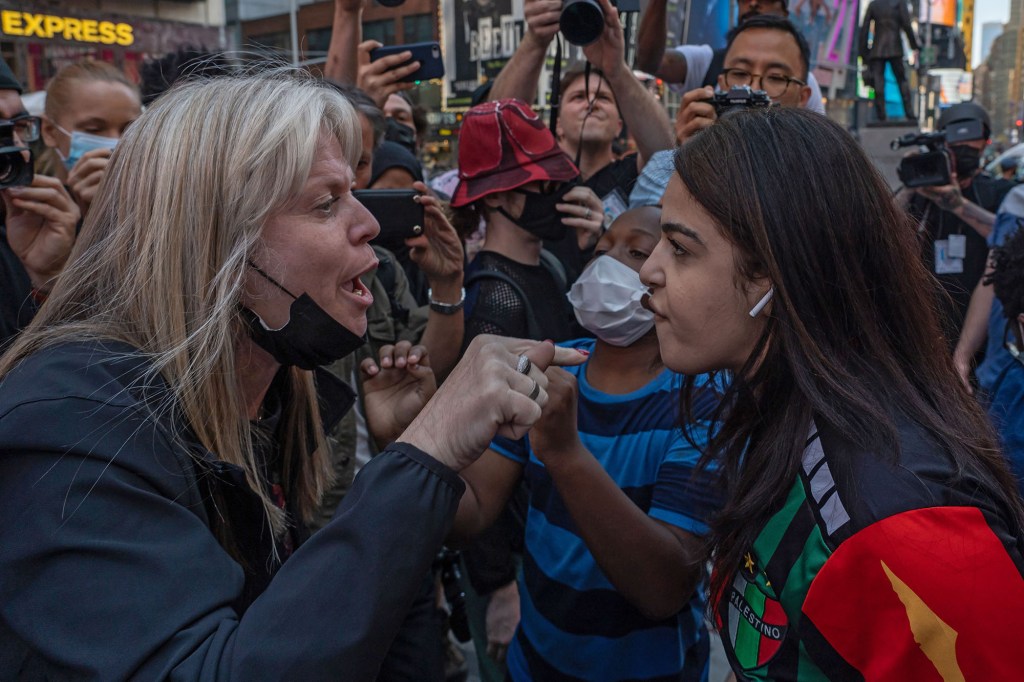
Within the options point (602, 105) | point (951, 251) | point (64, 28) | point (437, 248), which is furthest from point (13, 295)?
point (64, 28)

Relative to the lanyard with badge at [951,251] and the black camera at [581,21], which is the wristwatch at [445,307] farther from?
the lanyard with badge at [951,251]

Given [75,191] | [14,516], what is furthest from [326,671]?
[75,191]

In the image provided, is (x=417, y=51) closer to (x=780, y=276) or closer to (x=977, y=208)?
(x=780, y=276)

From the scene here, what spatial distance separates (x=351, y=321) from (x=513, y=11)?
2.97 m

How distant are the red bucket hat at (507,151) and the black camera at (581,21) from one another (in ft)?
1.11

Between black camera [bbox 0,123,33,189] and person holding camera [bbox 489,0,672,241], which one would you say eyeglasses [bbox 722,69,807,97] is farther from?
black camera [bbox 0,123,33,189]

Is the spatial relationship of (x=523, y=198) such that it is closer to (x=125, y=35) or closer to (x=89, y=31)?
(x=89, y=31)

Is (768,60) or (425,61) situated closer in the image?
(768,60)

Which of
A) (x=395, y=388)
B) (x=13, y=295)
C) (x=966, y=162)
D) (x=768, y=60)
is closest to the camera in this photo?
(x=395, y=388)

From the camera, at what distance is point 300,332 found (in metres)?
1.59

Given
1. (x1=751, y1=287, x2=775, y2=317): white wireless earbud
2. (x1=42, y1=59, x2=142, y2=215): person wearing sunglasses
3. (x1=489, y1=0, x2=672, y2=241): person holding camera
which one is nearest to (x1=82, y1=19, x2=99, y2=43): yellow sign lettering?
(x1=42, y1=59, x2=142, y2=215): person wearing sunglasses

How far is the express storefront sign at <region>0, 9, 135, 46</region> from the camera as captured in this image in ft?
71.3

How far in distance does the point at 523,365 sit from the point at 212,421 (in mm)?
574

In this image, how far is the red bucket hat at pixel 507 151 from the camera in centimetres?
323
